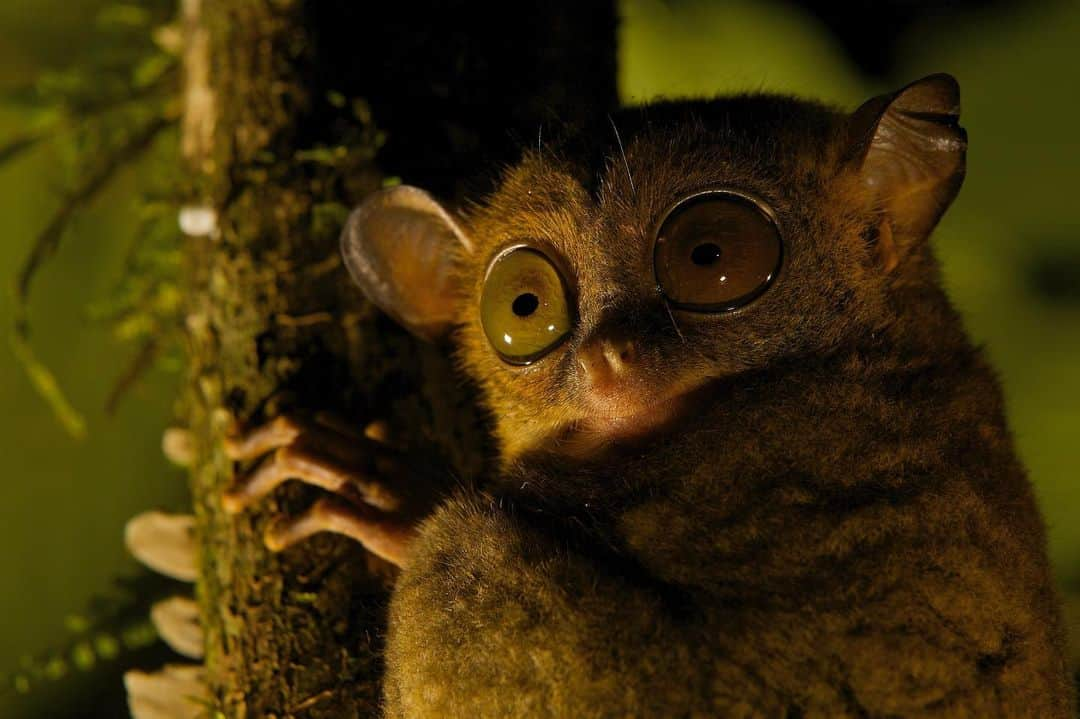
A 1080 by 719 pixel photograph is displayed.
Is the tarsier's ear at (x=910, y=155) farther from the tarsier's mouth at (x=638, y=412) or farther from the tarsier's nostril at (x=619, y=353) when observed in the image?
the tarsier's nostril at (x=619, y=353)

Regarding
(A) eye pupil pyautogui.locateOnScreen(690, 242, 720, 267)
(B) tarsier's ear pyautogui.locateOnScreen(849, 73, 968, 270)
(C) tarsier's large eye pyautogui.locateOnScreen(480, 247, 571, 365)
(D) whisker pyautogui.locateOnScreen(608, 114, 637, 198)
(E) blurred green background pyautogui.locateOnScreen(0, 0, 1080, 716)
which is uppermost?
(E) blurred green background pyautogui.locateOnScreen(0, 0, 1080, 716)

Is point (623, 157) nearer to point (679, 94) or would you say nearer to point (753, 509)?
point (753, 509)

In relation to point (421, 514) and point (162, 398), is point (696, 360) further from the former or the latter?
point (162, 398)

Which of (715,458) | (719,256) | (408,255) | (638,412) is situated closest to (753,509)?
(715,458)

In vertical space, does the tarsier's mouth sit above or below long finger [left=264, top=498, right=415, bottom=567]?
above

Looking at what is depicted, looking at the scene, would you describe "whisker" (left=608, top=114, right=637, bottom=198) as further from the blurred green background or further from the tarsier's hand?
the blurred green background

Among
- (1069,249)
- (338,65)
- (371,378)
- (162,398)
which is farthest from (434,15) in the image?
(1069,249)

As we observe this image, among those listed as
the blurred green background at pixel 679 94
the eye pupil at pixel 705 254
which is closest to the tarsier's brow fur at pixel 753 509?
the eye pupil at pixel 705 254

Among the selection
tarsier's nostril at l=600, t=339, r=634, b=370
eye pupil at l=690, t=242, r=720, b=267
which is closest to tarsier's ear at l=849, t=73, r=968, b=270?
eye pupil at l=690, t=242, r=720, b=267

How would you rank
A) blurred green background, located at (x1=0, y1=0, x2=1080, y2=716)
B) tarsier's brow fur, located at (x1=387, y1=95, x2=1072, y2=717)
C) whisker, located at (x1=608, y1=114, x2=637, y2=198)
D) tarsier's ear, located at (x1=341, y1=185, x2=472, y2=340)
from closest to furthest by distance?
tarsier's brow fur, located at (x1=387, y1=95, x2=1072, y2=717)
whisker, located at (x1=608, y1=114, x2=637, y2=198)
tarsier's ear, located at (x1=341, y1=185, x2=472, y2=340)
blurred green background, located at (x1=0, y1=0, x2=1080, y2=716)
